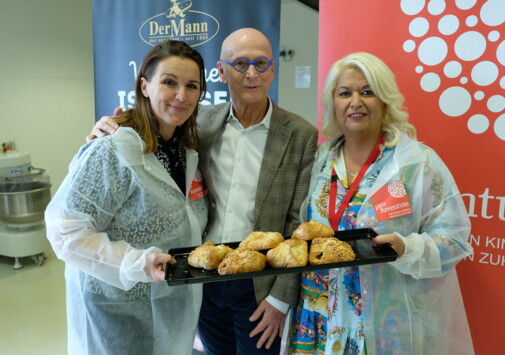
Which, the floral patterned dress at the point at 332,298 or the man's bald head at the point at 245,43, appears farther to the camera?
the man's bald head at the point at 245,43

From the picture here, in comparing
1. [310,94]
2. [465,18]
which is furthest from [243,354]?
[310,94]

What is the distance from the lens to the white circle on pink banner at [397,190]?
57.0 inches

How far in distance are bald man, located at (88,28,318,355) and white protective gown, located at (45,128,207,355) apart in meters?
0.17

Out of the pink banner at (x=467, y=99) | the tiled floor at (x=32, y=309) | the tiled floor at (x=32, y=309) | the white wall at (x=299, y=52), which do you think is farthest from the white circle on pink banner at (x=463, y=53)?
the white wall at (x=299, y=52)

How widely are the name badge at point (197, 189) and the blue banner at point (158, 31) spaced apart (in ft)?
3.23

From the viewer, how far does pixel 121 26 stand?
297cm

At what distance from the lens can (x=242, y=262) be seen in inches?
50.1

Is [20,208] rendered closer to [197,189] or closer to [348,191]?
[197,189]

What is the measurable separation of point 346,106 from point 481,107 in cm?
66

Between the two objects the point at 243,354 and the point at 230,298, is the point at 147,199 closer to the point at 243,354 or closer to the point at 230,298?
the point at 230,298

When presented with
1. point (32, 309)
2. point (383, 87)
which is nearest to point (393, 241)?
point (383, 87)

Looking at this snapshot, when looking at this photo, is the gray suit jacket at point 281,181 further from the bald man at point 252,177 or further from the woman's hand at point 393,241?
the woman's hand at point 393,241

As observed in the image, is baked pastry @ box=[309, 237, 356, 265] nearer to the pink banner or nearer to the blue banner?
the pink banner

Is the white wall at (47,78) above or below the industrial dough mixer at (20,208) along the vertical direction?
above
